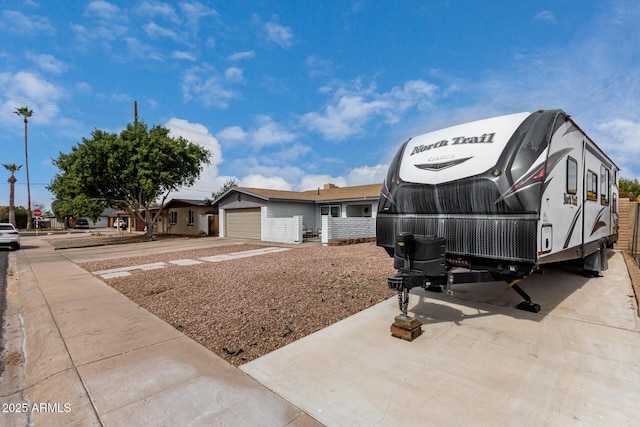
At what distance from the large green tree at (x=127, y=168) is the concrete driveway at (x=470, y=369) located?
61.0 feet

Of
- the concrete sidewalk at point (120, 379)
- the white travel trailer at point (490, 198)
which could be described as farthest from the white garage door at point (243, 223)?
the white travel trailer at point (490, 198)

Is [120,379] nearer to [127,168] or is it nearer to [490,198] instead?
[490,198]

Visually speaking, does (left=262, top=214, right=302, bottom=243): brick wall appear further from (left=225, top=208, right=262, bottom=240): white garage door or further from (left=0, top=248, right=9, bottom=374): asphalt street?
(left=0, top=248, right=9, bottom=374): asphalt street

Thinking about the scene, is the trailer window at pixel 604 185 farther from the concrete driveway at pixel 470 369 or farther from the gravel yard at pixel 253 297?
the gravel yard at pixel 253 297

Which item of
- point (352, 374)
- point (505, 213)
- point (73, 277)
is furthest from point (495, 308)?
point (73, 277)

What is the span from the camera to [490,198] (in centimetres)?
365

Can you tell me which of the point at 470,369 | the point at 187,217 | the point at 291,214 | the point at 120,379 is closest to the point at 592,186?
the point at 470,369

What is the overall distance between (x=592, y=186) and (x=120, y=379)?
7883mm

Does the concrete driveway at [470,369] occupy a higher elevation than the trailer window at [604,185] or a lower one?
lower

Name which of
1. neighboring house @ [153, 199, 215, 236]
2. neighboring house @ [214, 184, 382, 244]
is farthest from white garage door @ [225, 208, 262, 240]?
neighboring house @ [153, 199, 215, 236]

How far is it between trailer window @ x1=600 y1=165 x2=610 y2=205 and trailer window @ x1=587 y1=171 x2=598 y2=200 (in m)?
0.67

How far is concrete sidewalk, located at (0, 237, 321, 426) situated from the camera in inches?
92.9

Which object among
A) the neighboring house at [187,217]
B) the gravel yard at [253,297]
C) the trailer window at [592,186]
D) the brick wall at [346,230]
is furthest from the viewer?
the neighboring house at [187,217]

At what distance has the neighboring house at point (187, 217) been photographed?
2422 centimetres
